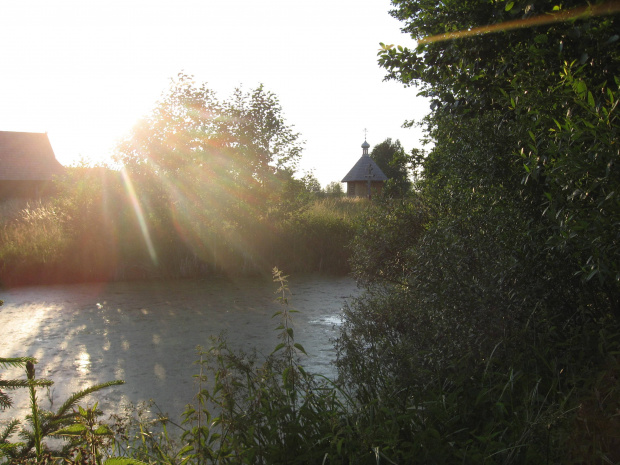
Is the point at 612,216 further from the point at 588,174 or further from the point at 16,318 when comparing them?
the point at 16,318

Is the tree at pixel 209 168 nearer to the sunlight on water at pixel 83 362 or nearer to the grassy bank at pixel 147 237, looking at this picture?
the grassy bank at pixel 147 237

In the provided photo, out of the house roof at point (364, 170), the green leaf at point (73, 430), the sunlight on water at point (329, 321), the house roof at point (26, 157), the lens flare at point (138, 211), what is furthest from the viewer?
the house roof at point (364, 170)

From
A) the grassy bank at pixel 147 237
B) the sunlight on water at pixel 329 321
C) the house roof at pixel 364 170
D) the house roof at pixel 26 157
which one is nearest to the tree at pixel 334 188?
the house roof at pixel 364 170

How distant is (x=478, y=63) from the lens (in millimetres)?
2779

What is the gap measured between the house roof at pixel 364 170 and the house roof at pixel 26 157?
16.7 metres

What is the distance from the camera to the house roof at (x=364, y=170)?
3073 centimetres

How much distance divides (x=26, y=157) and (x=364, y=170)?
60.4 feet

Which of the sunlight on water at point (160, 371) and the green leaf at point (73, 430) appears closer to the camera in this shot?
the green leaf at point (73, 430)

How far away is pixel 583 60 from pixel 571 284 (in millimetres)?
1045

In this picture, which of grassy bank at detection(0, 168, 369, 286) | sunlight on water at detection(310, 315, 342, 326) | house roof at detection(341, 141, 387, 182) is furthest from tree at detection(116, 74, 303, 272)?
house roof at detection(341, 141, 387, 182)

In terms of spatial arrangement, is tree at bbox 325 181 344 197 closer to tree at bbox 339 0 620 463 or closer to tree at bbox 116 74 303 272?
tree at bbox 116 74 303 272

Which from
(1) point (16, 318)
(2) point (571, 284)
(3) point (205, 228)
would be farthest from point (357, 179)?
(2) point (571, 284)

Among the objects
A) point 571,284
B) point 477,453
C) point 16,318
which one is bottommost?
point 16,318

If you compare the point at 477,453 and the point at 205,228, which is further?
the point at 205,228
